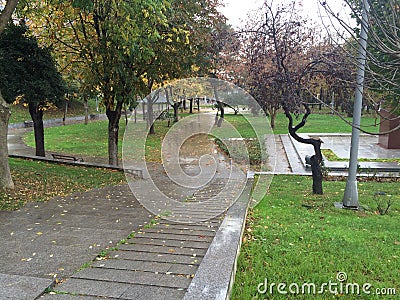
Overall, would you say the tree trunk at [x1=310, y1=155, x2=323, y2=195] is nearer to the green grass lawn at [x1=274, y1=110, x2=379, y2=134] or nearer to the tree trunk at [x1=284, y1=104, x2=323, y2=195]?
the tree trunk at [x1=284, y1=104, x2=323, y2=195]

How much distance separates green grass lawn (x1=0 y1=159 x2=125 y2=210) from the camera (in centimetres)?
792

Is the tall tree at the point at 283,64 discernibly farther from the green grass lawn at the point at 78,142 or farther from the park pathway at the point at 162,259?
the green grass lawn at the point at 78,142

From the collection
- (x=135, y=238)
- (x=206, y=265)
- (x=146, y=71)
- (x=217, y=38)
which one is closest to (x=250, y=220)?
(x=135, y=238)

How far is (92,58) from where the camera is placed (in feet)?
35.4

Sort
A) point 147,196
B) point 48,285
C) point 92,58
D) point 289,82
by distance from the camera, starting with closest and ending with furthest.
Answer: point 48,285 < point 289,82 < point 147,196 < point 92,58

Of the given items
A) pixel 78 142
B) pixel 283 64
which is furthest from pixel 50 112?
pixel 283 64

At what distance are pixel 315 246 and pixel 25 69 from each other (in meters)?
11.2

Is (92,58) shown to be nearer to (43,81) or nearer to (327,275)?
(43,81)

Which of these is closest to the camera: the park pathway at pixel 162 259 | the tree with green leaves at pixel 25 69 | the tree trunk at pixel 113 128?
the park pathway at pixel 162 259

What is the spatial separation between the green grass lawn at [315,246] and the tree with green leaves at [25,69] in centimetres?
877

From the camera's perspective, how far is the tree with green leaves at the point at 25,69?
11.6m

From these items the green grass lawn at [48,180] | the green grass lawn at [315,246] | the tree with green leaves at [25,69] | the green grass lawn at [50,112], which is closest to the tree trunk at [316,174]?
the green grass lawn at [315,246]

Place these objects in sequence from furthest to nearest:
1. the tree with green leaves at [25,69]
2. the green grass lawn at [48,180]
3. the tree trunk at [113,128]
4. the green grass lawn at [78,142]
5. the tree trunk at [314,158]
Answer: the green grass lawn at [78,142]
the tree trunk at [113,128]
the tree with green leaves at [25,69]
the tree trunk at [314,158]
the green grass lawn at [48,180]

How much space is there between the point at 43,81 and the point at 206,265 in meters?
10.9
